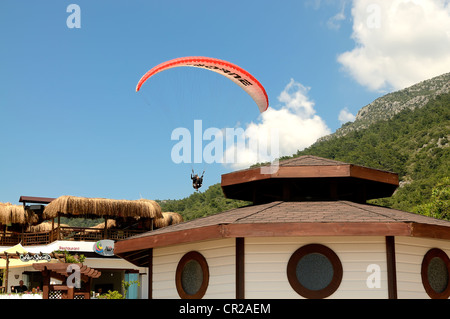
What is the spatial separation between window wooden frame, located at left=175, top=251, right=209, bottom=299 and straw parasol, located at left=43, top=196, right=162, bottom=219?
19.5 metres

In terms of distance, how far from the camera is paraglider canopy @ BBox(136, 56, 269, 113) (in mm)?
15914

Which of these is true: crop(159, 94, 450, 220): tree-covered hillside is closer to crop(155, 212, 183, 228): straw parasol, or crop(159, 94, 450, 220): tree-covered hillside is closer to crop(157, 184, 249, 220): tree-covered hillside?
crop(157, 184, 249, 220): tree-covered hillside

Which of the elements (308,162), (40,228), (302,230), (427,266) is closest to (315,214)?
(302,230)

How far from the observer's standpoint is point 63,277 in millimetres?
14430

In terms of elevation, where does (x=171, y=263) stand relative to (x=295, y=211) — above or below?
below

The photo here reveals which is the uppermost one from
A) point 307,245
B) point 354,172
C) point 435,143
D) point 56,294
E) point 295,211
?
point 435,143

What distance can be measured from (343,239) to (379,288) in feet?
3.80

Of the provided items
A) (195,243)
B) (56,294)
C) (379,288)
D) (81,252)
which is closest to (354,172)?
(379,288)

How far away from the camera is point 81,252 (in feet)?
103

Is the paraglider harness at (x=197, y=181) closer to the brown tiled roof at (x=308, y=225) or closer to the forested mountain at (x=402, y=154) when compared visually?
the brown tiled roof at (x=308, y=225)

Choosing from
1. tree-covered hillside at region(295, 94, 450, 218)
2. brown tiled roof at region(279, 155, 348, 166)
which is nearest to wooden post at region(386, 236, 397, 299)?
brown tiled roof at region(279, 155, 348, 166)

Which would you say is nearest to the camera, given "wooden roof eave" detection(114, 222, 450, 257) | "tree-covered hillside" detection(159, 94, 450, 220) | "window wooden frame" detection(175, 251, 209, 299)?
"wooden roof eave" detection(114, 222, 450, 257)

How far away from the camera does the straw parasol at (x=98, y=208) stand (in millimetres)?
30531
